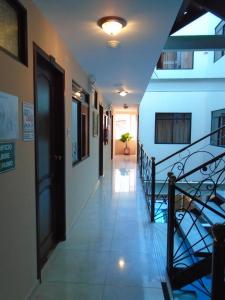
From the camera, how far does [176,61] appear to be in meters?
8.76

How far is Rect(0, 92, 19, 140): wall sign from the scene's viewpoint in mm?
1533

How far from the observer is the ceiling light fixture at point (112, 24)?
7.16 ft

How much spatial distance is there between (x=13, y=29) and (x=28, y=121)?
0.64 metres

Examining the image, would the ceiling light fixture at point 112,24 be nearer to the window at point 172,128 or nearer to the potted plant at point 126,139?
the window at point 172,128

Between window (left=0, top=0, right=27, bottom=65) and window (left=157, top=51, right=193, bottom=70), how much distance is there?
737 cm

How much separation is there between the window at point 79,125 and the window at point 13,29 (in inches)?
63.6

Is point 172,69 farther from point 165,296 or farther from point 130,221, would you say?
point 165,296

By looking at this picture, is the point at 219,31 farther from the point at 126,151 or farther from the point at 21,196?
the point at 21,196

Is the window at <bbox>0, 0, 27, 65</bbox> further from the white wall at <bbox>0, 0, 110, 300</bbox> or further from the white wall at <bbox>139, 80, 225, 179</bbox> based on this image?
the white wall at <bbox>139, 80, 225, 179</bbox>

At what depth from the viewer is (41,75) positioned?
8.07 ft

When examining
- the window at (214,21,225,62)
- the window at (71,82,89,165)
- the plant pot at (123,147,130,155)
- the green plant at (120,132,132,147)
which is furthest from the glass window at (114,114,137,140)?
the window at (71,82,89,165)

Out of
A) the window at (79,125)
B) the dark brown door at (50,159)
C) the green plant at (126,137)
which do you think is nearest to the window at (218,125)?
the green plant at (126,137)

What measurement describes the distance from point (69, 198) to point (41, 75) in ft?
5.20

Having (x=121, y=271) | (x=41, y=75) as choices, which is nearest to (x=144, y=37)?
(x=41, y=75)
